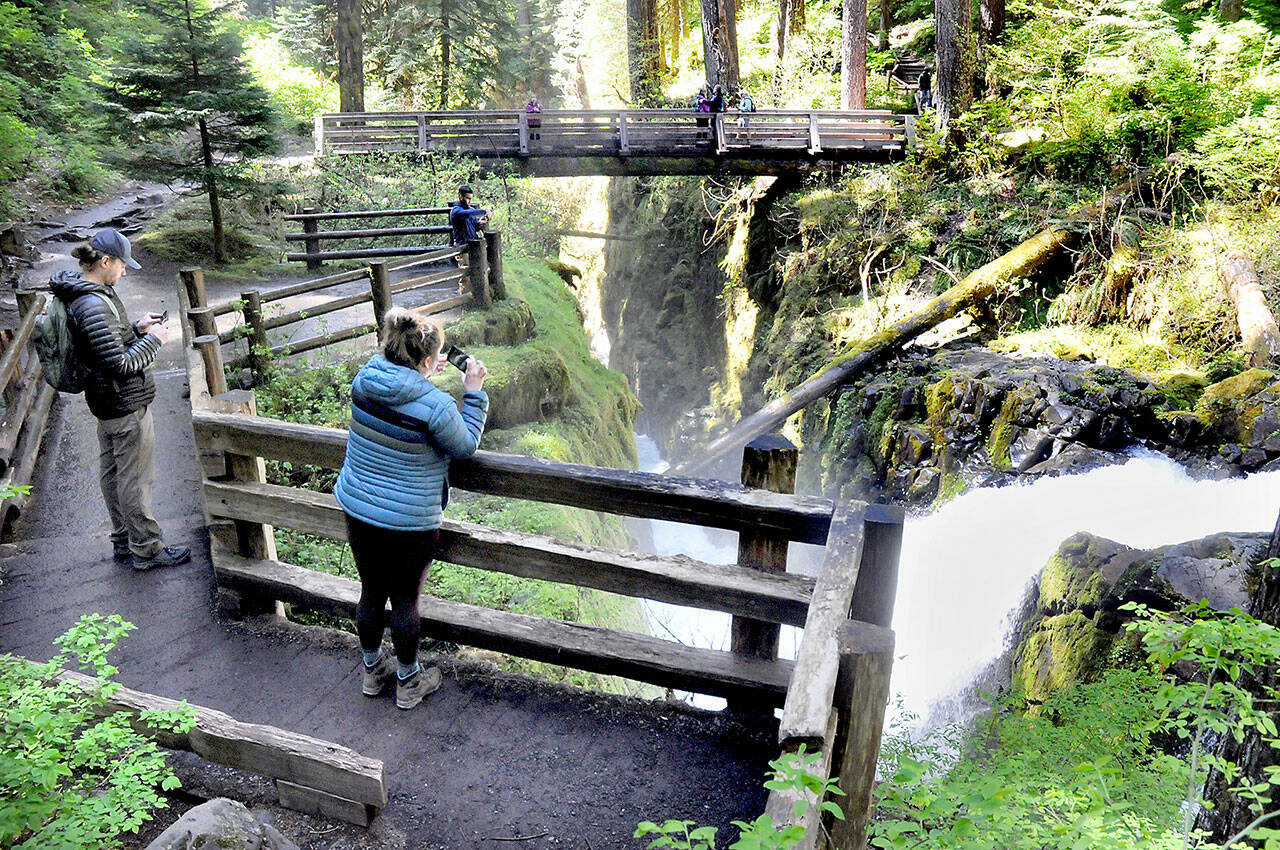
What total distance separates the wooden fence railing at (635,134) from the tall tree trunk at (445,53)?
7.37 metres

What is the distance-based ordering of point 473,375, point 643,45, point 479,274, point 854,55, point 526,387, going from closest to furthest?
1. point 473,375
2. point 526,387
3. point 479,274
4. point 854,55
5. point 643,45

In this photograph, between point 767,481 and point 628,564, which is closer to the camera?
point 767,481

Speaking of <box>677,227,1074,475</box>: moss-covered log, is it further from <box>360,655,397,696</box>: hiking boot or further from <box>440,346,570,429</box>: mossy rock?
<box>360,655,397,696</box>: hiking boot

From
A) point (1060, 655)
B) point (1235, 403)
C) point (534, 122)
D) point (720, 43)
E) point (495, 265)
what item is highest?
point (720, 43)

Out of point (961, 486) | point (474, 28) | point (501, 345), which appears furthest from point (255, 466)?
point (474, 28)

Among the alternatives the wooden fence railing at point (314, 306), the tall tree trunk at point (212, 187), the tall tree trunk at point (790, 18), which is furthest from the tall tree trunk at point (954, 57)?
the tall tree trunk at point (212, 187)

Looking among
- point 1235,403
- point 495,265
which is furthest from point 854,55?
point 1235,403

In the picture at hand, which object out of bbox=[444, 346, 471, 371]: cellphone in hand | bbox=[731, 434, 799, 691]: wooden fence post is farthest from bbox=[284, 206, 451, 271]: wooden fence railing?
bbox=[731, 434, 799, 691]: wooden fence post

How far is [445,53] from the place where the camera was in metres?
26.5

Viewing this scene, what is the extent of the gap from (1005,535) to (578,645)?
6875mm

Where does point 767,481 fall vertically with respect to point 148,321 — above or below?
below

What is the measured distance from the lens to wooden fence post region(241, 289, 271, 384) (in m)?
8.47

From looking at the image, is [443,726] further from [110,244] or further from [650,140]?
[650,140]

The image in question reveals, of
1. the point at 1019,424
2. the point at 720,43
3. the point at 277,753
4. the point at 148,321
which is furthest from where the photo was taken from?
the point at 720,43
